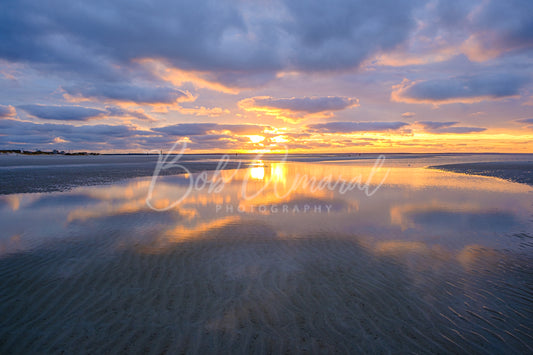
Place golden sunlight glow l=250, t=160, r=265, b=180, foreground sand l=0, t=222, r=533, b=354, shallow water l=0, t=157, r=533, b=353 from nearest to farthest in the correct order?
foreground sand l=0, t=222, r=533, b=354, shallow water l=0, t=157, r=533, b=353, golden sunlight glow l=250, t=160, r=265, b=180

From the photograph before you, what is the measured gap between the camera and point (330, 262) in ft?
25.7

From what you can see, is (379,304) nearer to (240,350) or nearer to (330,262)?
(330,262)

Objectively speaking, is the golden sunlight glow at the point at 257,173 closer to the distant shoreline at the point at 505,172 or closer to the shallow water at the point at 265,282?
the shallow water at the point at 265,282

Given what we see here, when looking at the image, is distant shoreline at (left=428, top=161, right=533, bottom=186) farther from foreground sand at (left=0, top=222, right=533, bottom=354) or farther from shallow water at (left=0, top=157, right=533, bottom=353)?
foreground sand at (left=0, top=222, right=533, bottom=354)

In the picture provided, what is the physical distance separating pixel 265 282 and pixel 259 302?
2.97 ft

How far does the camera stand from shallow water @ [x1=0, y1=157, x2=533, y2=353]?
4730mm

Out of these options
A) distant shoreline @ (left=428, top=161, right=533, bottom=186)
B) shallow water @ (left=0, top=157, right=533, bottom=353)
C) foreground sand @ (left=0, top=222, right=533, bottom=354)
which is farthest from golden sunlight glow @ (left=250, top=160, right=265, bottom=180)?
distant shoreline @ (left=428, top=161, right=533, bottom=186)

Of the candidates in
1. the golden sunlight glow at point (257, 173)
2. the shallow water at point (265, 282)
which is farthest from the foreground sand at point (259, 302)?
the golden sunlight glow at point (257, 173)

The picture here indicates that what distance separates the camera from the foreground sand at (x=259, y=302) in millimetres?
4629

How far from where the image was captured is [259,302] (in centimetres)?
578

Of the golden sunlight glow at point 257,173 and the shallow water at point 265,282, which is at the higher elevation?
the golden sunlight glow at point 257,173

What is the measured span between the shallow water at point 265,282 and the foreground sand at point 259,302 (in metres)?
0.03

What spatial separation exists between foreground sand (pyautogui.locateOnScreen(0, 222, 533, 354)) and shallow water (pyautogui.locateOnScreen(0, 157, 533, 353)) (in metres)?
0.03

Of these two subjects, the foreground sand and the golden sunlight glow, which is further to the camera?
the golden sunlight glow
